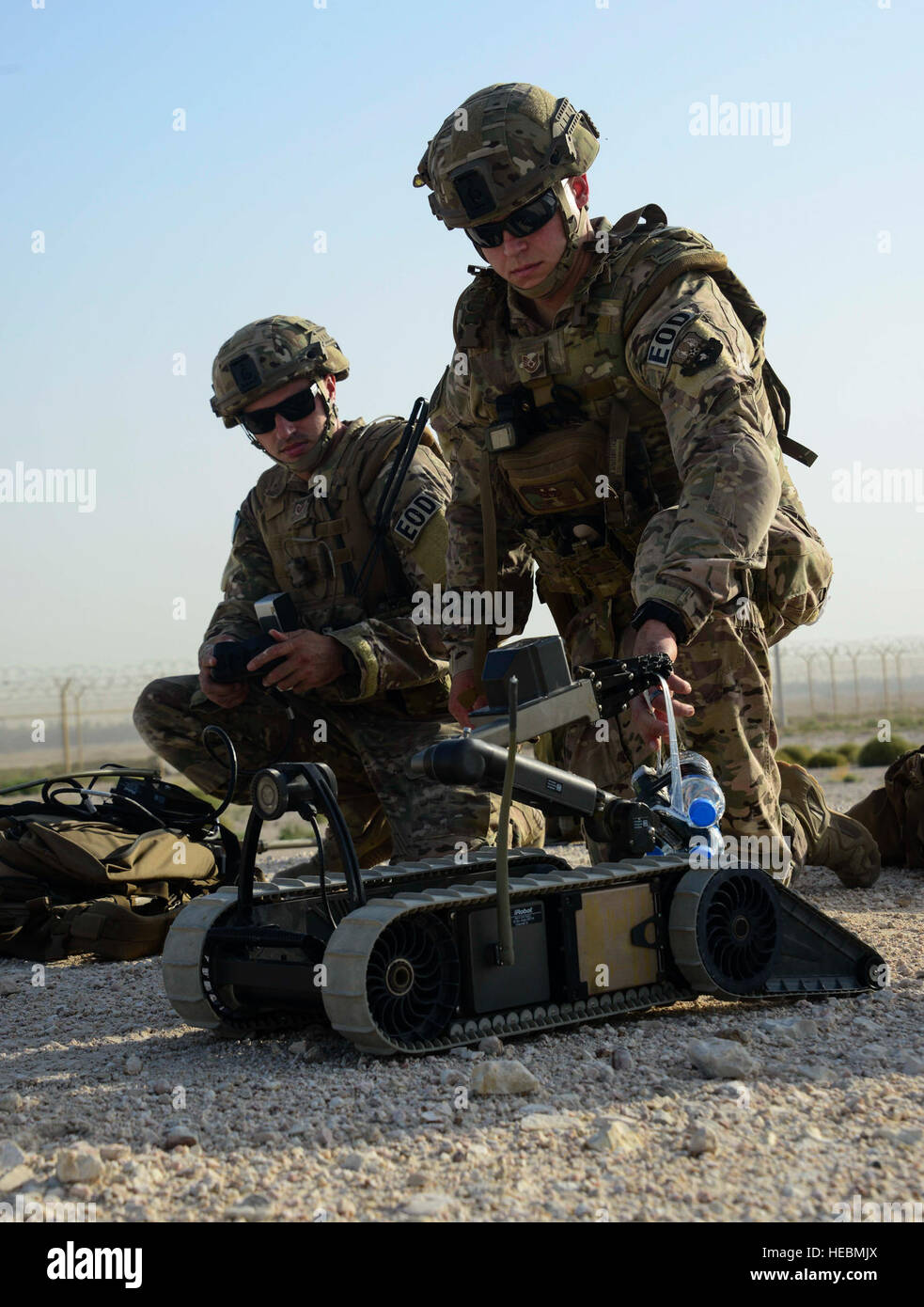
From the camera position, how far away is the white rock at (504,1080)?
104 inches

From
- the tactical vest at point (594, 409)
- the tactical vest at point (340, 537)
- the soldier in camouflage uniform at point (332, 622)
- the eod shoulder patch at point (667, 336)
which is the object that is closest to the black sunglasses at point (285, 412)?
the soldier in camouflage uniform at point (332, 622)

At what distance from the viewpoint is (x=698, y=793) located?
3672mm

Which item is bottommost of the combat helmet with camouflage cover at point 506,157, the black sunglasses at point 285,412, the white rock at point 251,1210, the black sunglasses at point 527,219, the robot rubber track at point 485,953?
the white rock at point 251,1210

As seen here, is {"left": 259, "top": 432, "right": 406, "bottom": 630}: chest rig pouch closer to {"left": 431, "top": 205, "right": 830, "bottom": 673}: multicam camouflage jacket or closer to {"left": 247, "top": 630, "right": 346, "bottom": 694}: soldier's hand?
{"left": 247, "top": 630, "right": 346, "bottom": 694}: soldier's hand

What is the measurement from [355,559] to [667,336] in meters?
2.30

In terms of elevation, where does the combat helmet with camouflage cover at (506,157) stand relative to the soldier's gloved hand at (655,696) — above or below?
above

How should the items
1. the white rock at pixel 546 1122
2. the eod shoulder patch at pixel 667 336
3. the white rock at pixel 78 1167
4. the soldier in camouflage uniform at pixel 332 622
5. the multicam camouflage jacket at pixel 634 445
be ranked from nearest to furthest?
the white rock at pixel 78 1167 < the white rock at pixel 546 1122 < the multicam camouflage jacket at pixel 634 445 < the eod shoulder patch at pixel 667 336 < the soldier in camouflage uniform at pixel 332 622

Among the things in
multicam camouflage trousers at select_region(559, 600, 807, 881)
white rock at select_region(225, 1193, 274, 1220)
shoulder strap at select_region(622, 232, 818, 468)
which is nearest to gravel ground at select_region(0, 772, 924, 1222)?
white rock at select_region(225, 1193, 274, 1220)

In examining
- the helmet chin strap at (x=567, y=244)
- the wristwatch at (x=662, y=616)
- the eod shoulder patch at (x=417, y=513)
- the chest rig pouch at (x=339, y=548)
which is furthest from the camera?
the chest rig pouch at (x=339, y=548)

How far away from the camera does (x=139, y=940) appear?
492cm

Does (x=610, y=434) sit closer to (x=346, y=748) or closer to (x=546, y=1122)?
(x=346, y=748)

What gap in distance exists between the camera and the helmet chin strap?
15.2ft

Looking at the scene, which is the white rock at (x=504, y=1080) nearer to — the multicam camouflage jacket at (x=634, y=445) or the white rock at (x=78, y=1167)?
the white rock at (x=78, y=1167)
